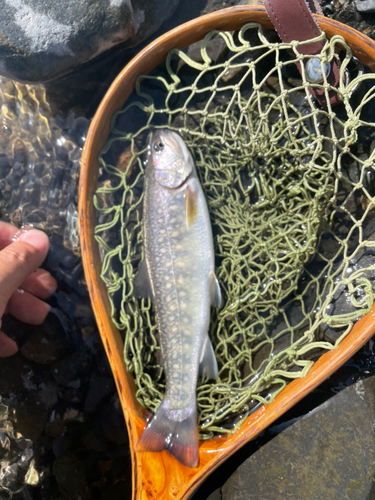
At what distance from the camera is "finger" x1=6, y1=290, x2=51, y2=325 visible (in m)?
2.60

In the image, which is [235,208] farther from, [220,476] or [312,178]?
[220,476]

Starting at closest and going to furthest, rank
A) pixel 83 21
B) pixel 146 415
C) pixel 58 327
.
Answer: pixel 146 415 < pixel 83 21 < pixel 58 327

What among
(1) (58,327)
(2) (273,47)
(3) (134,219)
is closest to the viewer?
(2) (273,47)

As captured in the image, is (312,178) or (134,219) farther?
(134,219)

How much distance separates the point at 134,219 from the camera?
2.45 meters

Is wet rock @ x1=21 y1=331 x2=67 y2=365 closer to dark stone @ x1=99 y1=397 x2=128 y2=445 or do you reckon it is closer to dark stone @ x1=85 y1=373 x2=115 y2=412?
dark stone @ x1=85 y1=373 x2=115 y2=412

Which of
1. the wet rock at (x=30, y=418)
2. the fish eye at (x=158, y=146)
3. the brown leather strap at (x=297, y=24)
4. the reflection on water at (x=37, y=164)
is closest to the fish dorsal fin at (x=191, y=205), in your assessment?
the fish eye at (x=158, y=146)

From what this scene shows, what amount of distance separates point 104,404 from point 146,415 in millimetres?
779

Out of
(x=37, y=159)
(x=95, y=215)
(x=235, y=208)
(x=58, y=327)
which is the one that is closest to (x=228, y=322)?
(x=235, y=208)

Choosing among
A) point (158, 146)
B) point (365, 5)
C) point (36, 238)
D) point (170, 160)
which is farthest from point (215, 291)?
point (365, 5)

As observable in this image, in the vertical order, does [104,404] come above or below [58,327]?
below

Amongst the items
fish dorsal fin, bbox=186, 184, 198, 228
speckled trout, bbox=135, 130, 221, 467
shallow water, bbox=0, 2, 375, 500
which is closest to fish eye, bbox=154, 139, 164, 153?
speckled trout, bbox=135, 130, 221, 467

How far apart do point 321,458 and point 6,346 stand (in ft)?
7.48

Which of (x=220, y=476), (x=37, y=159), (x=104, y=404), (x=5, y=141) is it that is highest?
(x=5, y=141)
